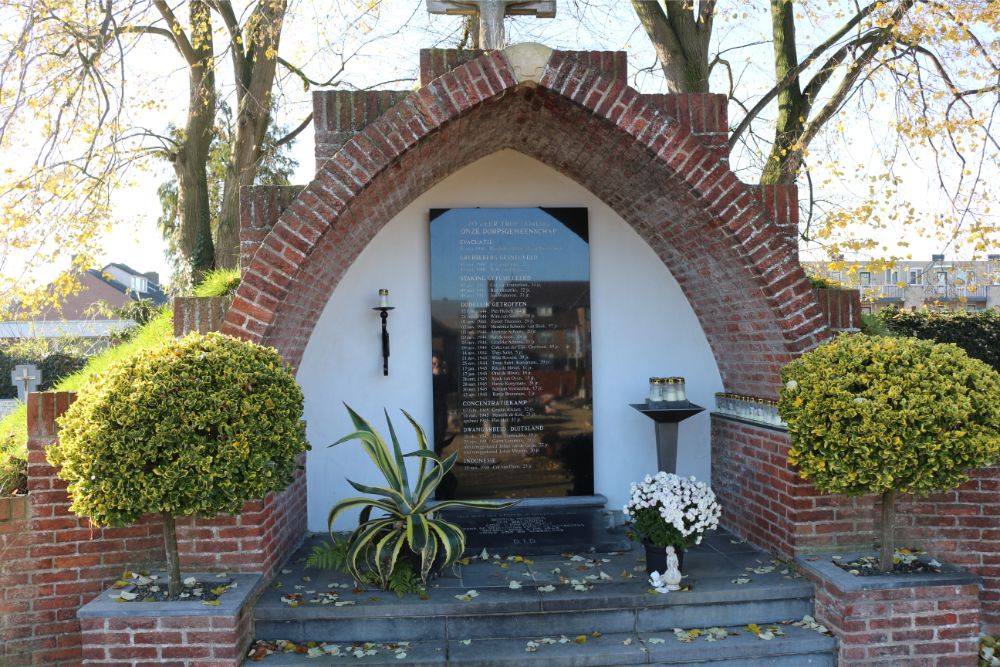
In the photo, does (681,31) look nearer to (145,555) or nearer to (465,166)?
(465,166)

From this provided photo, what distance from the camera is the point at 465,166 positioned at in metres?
5.10

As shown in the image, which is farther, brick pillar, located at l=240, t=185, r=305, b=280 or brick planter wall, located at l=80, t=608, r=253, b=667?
brick pillar, located at l=240, t=185, r=305, b=280

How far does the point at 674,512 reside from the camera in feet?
12.5

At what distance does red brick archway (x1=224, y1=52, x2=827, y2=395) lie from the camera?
3971 mm

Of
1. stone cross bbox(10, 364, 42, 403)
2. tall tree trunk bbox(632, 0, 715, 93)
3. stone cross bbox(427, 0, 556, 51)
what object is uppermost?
tall tree trunk bbox(632, 0, 715, 93)

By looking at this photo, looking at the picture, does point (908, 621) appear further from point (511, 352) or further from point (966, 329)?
point (966, 329)

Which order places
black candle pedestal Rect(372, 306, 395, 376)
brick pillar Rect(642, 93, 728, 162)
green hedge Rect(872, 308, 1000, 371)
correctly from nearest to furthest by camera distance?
brick pillar Rect(642, 93, 728, 162) → black candle pedestal Rect(372, 306, 395, 376) → green hedge Rect(872, 308, 1000, 371)

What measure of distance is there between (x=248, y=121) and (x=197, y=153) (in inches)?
32.6

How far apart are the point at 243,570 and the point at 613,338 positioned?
9.53 ft

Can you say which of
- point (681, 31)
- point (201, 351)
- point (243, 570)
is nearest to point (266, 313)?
point (201, 351)

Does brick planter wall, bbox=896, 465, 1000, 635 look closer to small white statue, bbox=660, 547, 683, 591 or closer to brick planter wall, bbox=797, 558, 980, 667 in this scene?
brick planter wall, bbox=797, 558, 980, 667

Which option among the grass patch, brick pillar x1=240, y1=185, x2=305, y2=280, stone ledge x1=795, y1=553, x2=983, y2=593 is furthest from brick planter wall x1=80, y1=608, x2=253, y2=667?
stone ledge x1=795, y1=553, x2=983, y2=593

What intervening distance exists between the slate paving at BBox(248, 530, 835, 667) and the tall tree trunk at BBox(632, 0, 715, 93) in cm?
603

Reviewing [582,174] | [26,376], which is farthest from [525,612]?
[26,376]
